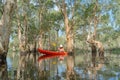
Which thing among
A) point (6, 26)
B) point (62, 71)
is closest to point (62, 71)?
point (62, 71)

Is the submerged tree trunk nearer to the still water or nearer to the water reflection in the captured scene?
the still water

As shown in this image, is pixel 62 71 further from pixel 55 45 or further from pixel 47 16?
pixel 47 16

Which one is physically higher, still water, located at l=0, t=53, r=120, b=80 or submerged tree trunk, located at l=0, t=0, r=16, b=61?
submerged tree trunk, located at l=0, t=0, r=16, b=61

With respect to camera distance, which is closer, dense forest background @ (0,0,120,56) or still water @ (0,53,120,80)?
still water @ (0,53,120,80)

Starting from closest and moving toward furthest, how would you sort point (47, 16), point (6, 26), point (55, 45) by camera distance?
point (6, 26)
point (55, 45)
point (47, 16)

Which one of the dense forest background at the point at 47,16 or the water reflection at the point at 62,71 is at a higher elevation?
the dense forest background at the point at 47,16

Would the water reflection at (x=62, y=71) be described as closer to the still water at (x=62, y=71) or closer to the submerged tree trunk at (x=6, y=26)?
the still water at (x=62, y=71)

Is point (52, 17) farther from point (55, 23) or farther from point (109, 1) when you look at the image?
point (109, 1)

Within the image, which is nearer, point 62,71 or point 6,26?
point 62,71

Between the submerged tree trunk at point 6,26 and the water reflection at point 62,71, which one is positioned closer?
the water reflection at point 62,71

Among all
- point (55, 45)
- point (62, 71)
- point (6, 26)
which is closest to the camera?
point (62, 71)

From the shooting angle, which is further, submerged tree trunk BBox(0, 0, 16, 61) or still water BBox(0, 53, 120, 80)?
submerged tree trunk BBox(0, 0, 16, 61)

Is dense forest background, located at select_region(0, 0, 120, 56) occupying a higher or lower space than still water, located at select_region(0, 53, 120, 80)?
higher

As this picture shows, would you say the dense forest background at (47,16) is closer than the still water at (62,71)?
No
